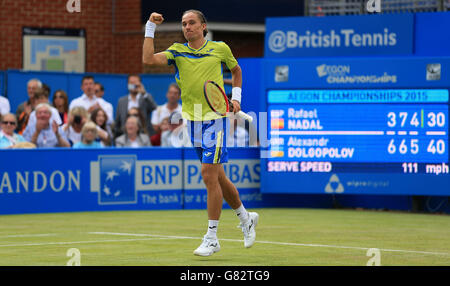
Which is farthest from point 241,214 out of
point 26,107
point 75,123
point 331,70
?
point 26,107

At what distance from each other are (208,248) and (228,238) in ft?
6.72

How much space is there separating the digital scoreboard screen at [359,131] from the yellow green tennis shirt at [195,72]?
259 inches

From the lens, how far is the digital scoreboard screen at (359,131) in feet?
53.5

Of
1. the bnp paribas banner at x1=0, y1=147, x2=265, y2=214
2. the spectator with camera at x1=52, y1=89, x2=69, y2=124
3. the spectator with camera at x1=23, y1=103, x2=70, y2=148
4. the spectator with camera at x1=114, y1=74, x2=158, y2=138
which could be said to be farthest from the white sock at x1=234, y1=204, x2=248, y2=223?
the spectator with camera at x1=114, y1=74, x2=158, y2=138

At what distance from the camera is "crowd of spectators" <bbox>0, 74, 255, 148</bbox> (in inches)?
659

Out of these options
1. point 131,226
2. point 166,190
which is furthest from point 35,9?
point 131,226

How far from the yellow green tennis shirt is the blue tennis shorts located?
69 millimetres

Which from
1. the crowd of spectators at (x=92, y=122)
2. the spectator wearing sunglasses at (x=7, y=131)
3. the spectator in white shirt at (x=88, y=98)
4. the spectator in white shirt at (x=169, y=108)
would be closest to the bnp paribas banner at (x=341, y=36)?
the crowd of spectators at (x=92, y=122)

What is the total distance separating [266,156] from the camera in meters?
17.3

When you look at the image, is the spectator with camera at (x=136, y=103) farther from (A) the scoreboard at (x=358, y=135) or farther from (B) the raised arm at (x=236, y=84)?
(B) the raised arm at (x=236, y=84)

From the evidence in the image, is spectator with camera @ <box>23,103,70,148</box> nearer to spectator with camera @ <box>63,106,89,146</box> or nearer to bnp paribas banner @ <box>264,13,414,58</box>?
spectator with camera @ <box>63,106,89,146</box>

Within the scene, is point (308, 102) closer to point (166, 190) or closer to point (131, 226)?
point (166, 190)

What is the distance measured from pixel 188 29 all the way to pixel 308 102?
699 cm

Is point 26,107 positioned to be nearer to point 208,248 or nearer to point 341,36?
point 341,36
